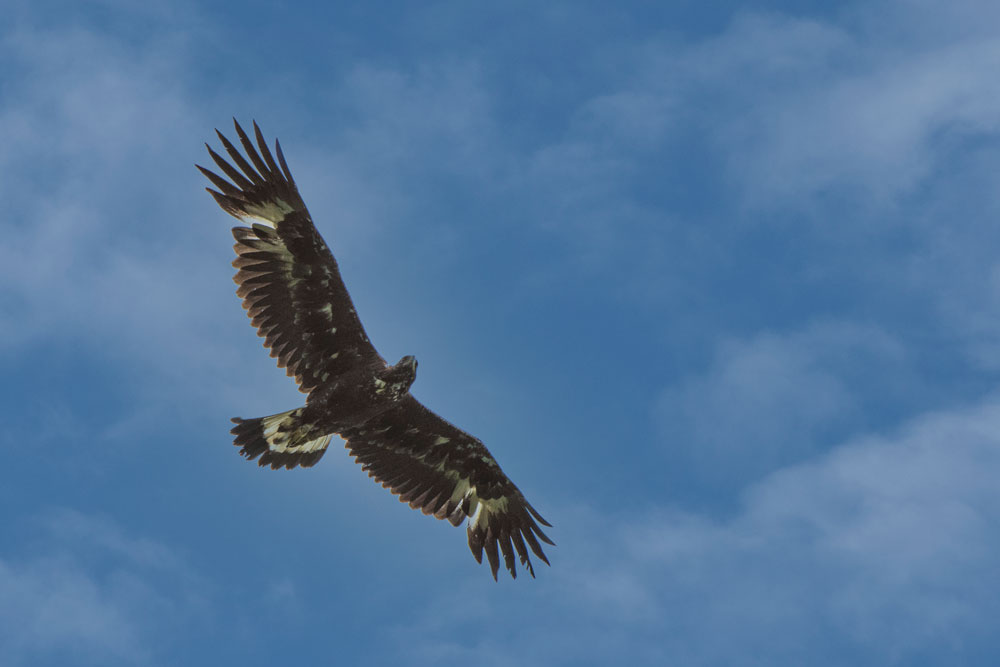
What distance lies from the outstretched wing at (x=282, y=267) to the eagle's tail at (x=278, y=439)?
0.61 meters

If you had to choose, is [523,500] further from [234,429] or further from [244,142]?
[244,142]

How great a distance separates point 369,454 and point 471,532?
2.19 meters

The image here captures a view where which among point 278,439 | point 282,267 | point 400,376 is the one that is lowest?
point 278,439

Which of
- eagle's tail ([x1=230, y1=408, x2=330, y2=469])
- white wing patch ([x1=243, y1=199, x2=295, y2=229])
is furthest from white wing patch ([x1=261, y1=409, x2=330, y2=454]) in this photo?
white wing patch ([x1=243, y1=199, x2=295, y2=229])

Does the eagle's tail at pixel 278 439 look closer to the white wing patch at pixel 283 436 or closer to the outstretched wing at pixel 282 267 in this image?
the white wing patch at pixel 283 436

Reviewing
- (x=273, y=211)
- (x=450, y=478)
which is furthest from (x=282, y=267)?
(x=450, y=478)

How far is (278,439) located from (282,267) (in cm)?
257

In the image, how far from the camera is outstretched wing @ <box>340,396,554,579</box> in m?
20.0

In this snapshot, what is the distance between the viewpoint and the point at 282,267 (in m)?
18.4

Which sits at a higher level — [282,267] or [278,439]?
[282,267]

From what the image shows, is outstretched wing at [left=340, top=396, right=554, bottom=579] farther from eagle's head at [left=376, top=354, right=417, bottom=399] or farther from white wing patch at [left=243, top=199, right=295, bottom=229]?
white wing patch at [left=243, top=199, right=295, bottom=229]

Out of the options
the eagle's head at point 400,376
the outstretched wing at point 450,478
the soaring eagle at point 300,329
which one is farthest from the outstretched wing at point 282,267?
the outstretched wing at point 450,478

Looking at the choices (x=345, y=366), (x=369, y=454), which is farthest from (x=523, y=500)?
(x=345, y=366)

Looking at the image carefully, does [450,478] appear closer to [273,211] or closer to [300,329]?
[300,329]
